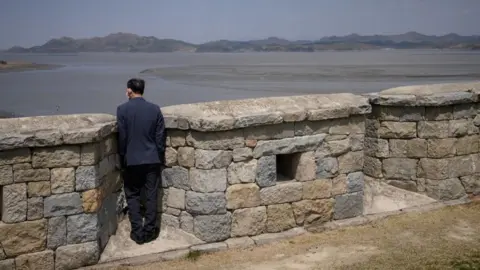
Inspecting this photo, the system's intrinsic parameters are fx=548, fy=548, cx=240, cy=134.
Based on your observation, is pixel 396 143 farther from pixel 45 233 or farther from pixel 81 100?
pixel 81 100

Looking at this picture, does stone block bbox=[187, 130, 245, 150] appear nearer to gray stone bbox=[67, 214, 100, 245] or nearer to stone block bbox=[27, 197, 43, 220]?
gray stone bbox=[67, 214, 100, 245]

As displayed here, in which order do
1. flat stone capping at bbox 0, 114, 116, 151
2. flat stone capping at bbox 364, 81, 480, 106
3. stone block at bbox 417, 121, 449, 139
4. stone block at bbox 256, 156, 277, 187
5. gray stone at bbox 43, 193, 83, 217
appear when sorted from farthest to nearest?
stone block at bbox 417, 121, 449, 139, flat stone capping at bbox 364, 81, 480, 106, stone block at bbox 256, 156, 277, 187, gray stone at bbox 43, 193, 83, 217, flat stone capping at bbox 0, 114, 116, 151

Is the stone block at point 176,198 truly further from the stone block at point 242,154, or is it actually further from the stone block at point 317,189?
the stone block at point 317,189

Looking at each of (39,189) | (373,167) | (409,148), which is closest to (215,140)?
(39,189)

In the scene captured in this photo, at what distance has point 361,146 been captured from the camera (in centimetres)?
736

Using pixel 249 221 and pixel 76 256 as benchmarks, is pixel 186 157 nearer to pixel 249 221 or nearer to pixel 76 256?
pixel 249 221

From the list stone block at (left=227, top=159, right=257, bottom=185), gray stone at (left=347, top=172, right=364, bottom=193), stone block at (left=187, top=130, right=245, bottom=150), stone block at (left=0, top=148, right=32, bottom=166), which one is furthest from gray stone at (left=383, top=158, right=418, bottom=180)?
stone block at (left=0, top=148, right=32, bottom=166)

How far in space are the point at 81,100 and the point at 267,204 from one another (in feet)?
84.0

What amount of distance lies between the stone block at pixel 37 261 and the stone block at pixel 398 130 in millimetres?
4899

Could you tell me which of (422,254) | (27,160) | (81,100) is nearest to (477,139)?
(422,254)

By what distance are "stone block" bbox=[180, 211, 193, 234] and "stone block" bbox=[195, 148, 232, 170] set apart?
644 mm

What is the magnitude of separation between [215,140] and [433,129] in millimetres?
3434

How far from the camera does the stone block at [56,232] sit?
580cm

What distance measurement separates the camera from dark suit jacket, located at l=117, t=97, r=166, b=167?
627cm
